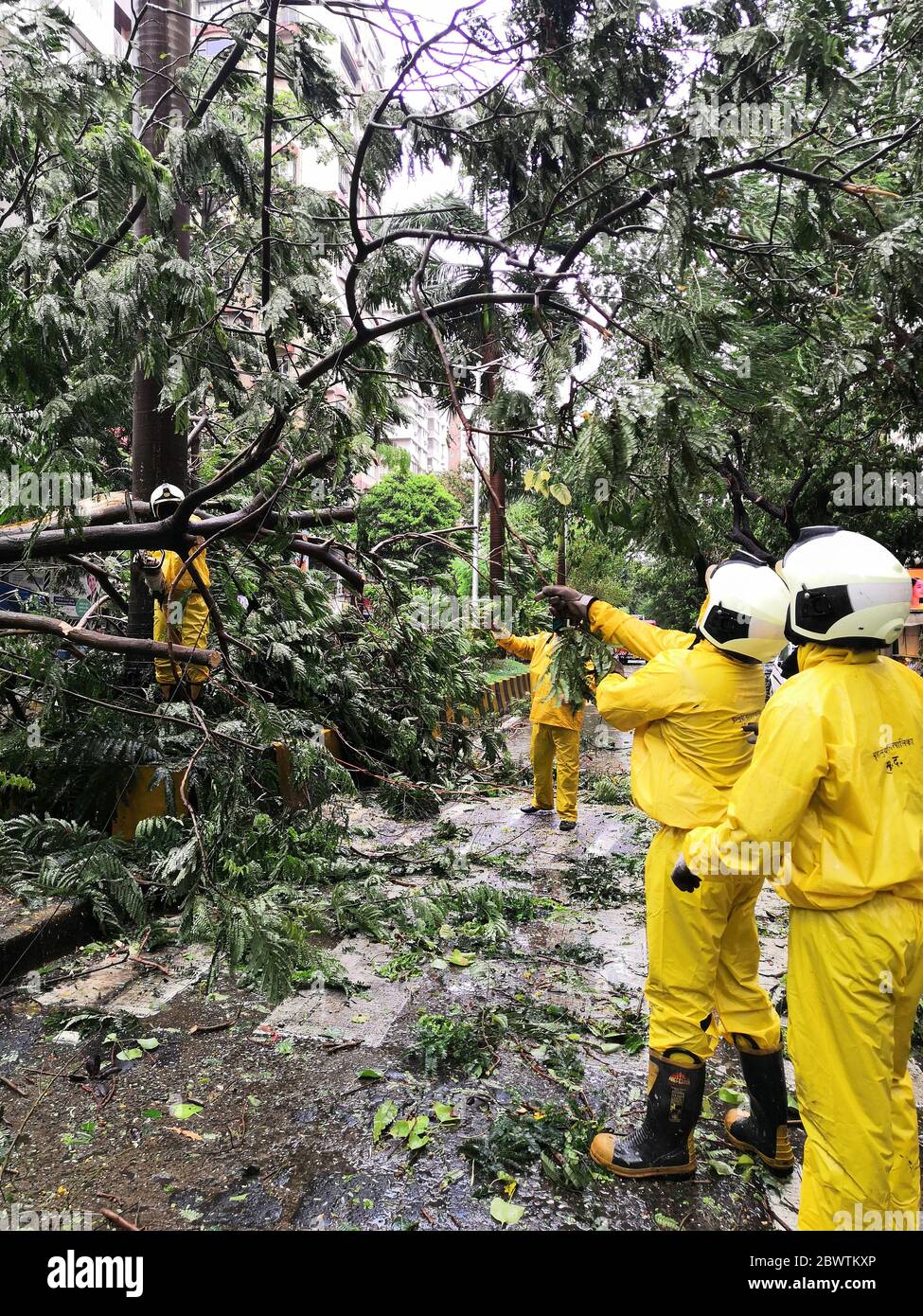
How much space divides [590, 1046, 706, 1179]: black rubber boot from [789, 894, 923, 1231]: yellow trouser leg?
485 millimetres

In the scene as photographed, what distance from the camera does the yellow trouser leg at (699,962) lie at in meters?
2.70

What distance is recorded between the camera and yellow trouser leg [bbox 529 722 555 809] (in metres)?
7.27

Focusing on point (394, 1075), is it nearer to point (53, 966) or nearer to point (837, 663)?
point (53, 966)

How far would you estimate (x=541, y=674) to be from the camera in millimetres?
6965

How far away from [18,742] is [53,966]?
134 cm

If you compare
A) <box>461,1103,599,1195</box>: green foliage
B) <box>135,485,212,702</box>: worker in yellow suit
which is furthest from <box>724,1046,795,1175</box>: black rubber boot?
<box>135,485,212,702</box>: worker in yellow suit

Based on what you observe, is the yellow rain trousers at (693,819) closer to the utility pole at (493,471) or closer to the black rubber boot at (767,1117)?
the black rubber boot at (767,1117)

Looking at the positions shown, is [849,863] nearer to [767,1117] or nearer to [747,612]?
[747,612]

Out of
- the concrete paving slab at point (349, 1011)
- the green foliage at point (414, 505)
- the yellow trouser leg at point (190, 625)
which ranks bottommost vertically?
the concrete paving slab at point (349, 1011)

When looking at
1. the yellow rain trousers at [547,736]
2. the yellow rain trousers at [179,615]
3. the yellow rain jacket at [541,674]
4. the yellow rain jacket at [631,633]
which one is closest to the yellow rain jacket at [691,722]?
the yellow rain jacket at [631,633]

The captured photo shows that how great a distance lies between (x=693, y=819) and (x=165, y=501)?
145 inches

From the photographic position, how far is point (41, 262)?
141 inches

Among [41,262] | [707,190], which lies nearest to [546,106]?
[707,190]

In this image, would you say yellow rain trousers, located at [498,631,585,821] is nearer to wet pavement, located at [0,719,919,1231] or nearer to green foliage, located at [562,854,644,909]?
green foliage, located at [562,854,644,909]
